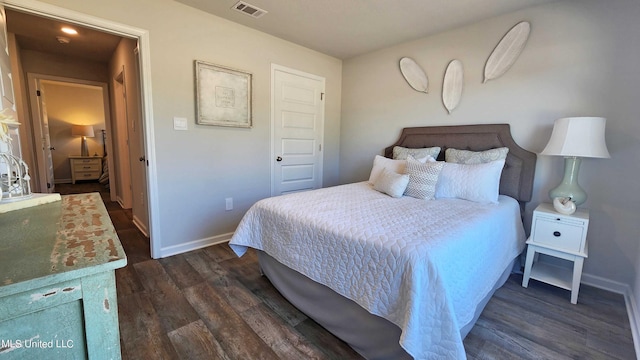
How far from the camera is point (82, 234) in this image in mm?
831

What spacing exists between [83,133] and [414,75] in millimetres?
7793

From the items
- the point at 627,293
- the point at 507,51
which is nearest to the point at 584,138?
the point at 507,51

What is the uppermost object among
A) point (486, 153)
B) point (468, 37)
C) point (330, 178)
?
point (468, 37)

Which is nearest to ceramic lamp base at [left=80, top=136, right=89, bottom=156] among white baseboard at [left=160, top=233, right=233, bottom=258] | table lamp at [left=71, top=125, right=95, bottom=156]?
table lamp at [left=71, top=125, right=95, bottom=156]

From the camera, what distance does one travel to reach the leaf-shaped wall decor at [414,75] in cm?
308

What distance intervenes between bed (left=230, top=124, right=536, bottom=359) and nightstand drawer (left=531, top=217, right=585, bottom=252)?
0.49 feet

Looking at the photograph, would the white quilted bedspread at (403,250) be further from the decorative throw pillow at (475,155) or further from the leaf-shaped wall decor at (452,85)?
the leaf-shaped wall decor at (452,85)

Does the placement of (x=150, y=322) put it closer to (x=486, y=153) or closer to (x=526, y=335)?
(x=526, y=335)

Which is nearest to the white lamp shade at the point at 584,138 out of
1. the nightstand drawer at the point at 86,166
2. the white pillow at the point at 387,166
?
the white pillow at the point at 387,166

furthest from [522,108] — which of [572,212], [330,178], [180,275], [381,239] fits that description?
[180,275]

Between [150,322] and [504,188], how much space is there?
308 cm

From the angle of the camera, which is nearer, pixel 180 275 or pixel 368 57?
pixel 180 275

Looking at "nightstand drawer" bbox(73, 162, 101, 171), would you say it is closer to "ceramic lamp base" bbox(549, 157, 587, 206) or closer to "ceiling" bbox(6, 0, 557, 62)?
"ceiling" bbox(6, 0, 557, 62)

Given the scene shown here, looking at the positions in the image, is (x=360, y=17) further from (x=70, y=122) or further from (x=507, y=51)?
(x=70, y=122)
